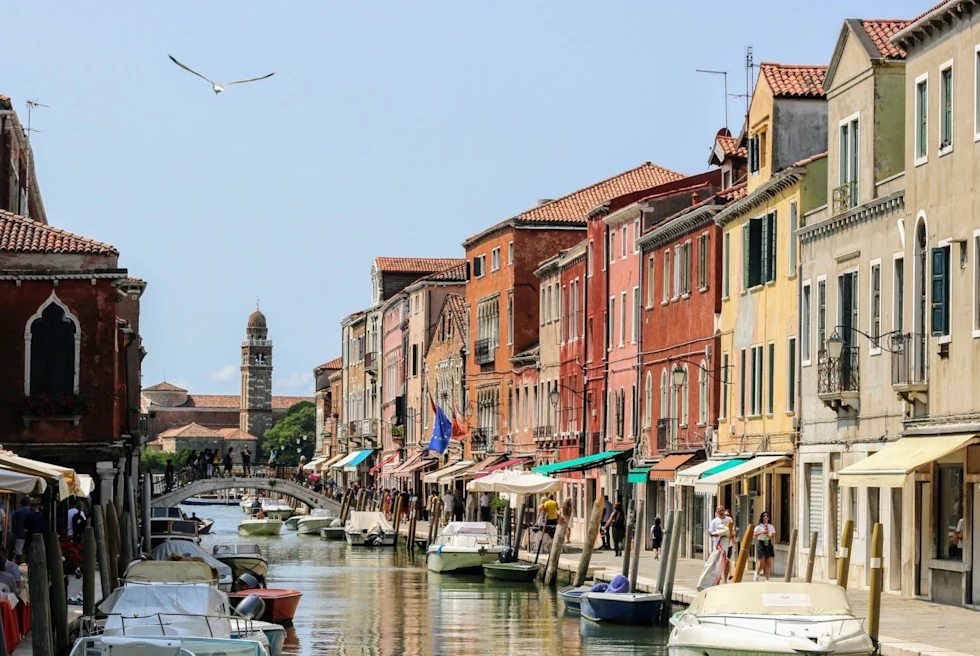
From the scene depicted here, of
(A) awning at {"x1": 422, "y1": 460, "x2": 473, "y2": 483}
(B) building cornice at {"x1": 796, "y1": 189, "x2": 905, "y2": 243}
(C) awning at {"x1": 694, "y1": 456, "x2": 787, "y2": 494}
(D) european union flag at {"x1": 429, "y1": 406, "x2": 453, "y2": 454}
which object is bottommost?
(A) awning at {"x1": 422, "y1": 460, "x2": 473, "y2": 483}

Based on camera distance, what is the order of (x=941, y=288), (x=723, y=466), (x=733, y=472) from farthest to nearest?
(x=723, y=466), (x=733, y=472), (x=941, y=288)

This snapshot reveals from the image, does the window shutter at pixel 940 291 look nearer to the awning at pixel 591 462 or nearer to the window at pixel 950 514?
the window at pixel 950 514

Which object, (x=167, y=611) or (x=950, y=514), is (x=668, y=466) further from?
(x=167, y=611)

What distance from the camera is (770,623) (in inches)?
800

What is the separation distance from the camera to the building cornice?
30.3 metres

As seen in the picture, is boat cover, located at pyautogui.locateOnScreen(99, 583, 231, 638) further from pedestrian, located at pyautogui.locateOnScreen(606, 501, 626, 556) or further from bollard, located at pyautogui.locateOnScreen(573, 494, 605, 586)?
pedestrian, located at pyautogui.locateOnScreen(606, 501, 626, 556)

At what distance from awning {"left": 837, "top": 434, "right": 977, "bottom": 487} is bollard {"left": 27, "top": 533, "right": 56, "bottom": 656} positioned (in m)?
12.3

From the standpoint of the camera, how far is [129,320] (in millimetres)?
61000

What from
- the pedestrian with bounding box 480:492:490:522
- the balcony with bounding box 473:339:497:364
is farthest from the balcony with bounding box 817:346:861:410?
the balcony with bounding box 473:339:497:364

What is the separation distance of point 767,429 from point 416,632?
396 inches

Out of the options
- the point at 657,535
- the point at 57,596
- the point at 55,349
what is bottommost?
the point at 657,535

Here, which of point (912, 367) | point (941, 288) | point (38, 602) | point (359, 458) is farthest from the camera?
point (359, 458)

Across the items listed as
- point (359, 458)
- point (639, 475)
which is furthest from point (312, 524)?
point (639, 475)

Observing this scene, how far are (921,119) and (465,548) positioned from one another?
2026 cm
